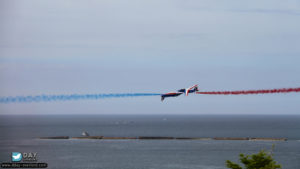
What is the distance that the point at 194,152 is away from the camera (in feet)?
533

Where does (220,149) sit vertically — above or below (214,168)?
above

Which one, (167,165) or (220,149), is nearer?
(167,165)

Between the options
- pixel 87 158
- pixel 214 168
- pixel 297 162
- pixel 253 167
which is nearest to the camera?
pixel 253 167

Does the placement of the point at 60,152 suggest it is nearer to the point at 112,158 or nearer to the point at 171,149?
the point at 112,158

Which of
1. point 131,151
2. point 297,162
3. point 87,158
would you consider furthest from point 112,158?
point 297,162

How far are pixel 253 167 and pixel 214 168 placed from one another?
211ft

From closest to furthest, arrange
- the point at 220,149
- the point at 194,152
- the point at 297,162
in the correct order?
the point at 297,162 → the point at 194,152 → the point at 220,149

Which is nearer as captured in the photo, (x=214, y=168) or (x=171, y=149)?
(x=214, y=168)

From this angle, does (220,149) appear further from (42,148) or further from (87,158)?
(42,148)

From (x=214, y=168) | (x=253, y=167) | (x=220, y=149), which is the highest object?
(x=220, y=149)

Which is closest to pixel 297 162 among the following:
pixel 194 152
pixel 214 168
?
pixel 214 168

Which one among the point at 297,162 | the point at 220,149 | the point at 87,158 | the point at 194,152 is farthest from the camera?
the point at 220,149

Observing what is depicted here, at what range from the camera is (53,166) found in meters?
128

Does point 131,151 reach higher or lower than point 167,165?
higher
